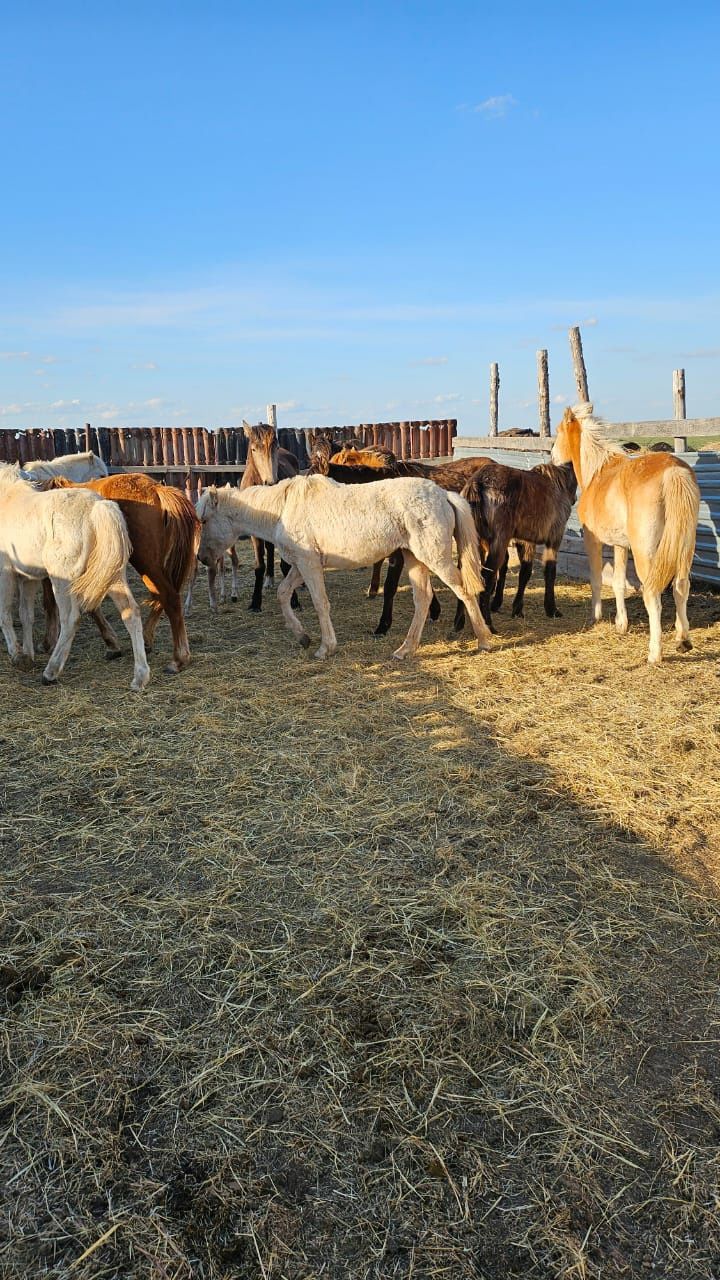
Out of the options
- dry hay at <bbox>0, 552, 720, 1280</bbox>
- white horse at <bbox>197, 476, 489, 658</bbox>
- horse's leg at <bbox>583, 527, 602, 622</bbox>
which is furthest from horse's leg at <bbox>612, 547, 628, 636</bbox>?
dry hay at <bbox>0, 552, 720, 1280</bbox>

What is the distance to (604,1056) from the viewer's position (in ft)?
7.61

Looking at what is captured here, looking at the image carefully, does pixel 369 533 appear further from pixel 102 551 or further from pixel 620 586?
pixel 620 586

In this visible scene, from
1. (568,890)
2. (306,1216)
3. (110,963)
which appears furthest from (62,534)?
(306,1216)

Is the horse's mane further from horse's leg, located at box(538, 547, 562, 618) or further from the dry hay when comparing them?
the dry hay

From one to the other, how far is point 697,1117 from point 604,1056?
11.4 inches

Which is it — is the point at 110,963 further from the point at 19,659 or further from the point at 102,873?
the point at 19,659

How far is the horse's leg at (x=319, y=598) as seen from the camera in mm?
6801

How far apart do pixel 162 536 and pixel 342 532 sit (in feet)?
5.04

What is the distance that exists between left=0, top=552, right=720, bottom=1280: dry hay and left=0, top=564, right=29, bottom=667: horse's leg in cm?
188

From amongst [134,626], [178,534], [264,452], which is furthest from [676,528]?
[264,452]

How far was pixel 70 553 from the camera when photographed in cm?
593

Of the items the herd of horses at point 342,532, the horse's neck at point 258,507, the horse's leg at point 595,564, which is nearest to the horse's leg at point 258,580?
the herd of horses at point 342,532

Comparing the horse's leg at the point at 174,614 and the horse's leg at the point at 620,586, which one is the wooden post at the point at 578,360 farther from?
the horse's leg at the point at 174,614

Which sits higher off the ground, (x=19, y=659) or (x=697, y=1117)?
(x=19, y=659)
